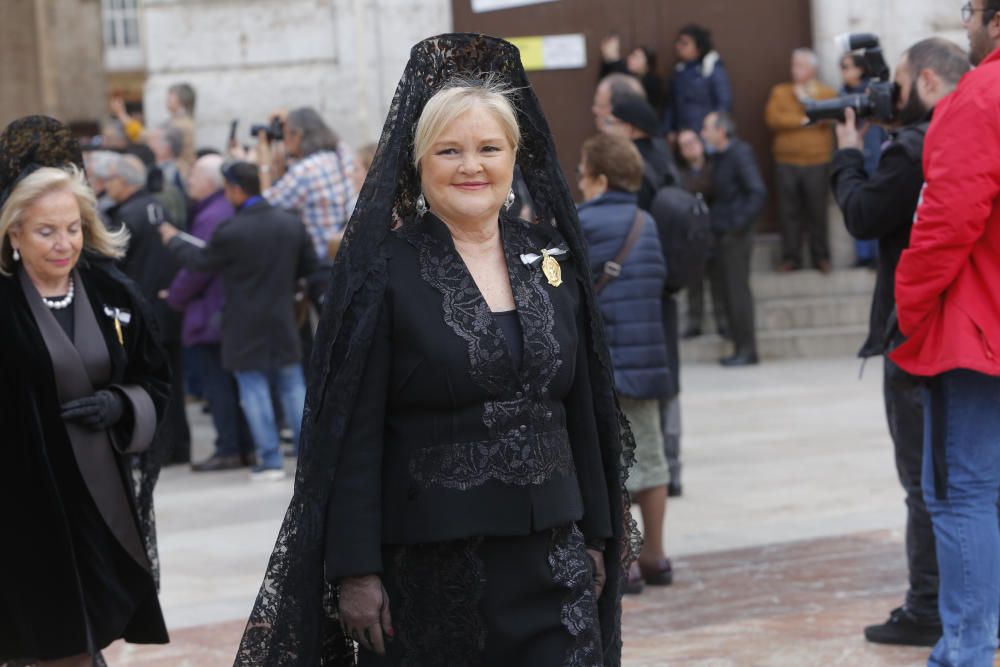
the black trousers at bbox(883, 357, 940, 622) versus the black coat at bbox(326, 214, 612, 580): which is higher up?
the black coat at bbox(326, 214, 612, 580)

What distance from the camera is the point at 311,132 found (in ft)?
36.7

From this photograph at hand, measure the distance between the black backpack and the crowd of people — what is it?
0.01m

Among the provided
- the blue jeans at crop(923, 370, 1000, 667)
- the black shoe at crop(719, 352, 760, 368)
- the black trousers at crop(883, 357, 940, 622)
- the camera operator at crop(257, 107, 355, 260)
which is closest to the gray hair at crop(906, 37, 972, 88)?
the black trousers at crop(883, 357, 940, 622)

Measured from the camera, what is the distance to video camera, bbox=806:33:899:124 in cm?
583

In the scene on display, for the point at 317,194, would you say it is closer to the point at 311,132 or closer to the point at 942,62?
the point at 311,132

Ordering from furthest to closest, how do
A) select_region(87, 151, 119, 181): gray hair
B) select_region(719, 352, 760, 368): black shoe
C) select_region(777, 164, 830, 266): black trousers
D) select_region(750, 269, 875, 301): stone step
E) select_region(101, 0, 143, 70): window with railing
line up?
select_region(101, 0, 143, 70): window with railing → select_region(750, 269, 875, 301): stone step → select_region(777, 164, 830, 266): black trousers → select_region(719, 352, 760, 368): black shoe → select_region(87, 151, 119, 181): gray hair

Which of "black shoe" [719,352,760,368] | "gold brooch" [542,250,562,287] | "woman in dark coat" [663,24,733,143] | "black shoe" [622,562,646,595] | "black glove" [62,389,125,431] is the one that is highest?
"woman in dark coat" [663,24,733,143]

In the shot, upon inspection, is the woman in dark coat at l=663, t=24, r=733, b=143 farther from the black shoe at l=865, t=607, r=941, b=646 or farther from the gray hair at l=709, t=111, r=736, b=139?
the black shoe at l=865, t=607, r=941, b=646

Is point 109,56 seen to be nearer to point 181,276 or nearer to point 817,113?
point 181,276

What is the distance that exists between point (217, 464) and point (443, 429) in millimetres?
7204

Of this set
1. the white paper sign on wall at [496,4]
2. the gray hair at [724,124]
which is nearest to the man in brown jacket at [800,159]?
the gray hair at [724,124]

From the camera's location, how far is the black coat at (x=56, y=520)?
476 cm

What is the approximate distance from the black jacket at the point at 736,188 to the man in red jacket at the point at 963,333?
306 inches

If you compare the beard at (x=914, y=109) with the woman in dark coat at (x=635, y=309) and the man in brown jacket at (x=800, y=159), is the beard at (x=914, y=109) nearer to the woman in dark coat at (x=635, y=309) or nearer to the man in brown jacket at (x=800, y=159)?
the woman in dark coat at (x=635, y=309)
